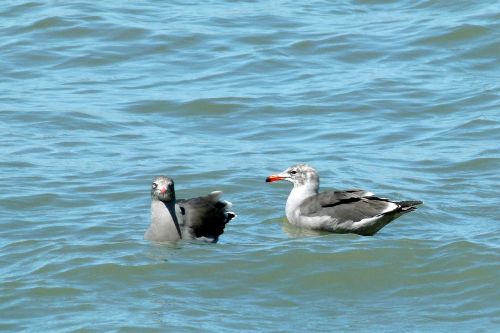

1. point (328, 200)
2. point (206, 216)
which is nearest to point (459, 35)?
point (328, 200)

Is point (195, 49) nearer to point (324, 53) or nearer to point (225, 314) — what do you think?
point (324, 53)

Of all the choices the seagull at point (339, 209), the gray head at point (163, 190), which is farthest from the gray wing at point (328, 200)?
the gray head at point (163, 190)

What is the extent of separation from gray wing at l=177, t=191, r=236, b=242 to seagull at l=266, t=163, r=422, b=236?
916 mm

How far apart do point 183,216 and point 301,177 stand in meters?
1.74

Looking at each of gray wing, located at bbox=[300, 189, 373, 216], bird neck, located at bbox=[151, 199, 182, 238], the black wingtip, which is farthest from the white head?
bird neck, located at bbox=[151, 199, 182, 238]

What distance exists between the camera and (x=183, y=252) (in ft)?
41.8

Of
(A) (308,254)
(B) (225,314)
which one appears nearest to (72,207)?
(A) (308,254)

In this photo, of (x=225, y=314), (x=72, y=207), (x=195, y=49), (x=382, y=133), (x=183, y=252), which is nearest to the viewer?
(x=225, y=314)

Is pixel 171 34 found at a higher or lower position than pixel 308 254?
higher

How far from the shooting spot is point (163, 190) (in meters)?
13.1

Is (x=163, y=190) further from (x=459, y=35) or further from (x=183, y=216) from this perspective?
(x=459, y=35)

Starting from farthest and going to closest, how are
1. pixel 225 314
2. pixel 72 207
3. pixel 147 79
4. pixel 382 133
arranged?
pixel 147 79 → pixel 382 133 → pixel 72 207 → pixel 225 314

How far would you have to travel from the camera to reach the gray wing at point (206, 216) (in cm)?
1338

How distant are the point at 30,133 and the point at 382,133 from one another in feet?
15.9
